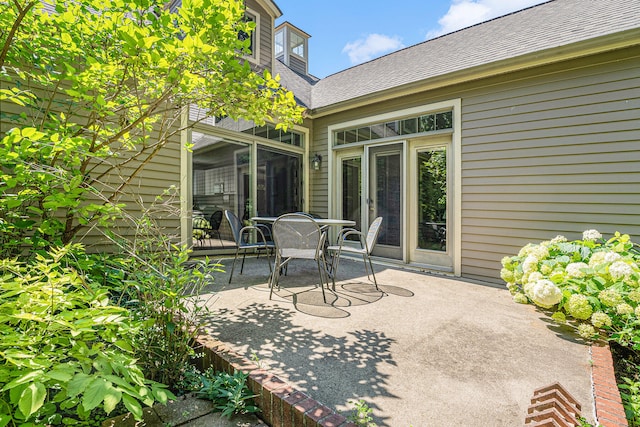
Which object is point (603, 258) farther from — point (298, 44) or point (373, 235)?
point (298, 44)

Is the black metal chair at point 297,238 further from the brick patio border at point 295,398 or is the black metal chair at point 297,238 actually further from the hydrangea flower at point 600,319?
the hydrangea flower at point 600,319

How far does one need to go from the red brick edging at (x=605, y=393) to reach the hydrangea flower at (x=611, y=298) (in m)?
0.35

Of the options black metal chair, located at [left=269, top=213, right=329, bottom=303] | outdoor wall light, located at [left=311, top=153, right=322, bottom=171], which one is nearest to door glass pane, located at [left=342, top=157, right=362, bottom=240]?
outdoor wall light, located at [left=311, top=153, right=322, bottom=171]

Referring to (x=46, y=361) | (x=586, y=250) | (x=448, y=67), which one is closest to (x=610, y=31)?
(x=448, y=67)

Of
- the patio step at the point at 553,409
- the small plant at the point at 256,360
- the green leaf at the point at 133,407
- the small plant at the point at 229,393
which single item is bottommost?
the small plant at the point at 229,393

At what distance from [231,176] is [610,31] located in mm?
5652

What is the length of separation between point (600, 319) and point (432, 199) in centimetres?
289

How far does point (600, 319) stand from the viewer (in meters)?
2.12

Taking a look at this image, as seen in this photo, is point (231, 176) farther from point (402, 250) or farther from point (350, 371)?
point (350, 371)

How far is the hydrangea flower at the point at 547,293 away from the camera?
2.42 meters

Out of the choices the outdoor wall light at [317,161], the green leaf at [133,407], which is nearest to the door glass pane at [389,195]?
the outdoor wall light at [317,161]

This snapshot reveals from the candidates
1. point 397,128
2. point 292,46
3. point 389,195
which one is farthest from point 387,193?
point 292,46

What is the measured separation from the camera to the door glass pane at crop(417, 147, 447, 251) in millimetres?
4711

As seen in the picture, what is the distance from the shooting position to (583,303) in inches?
88.4
